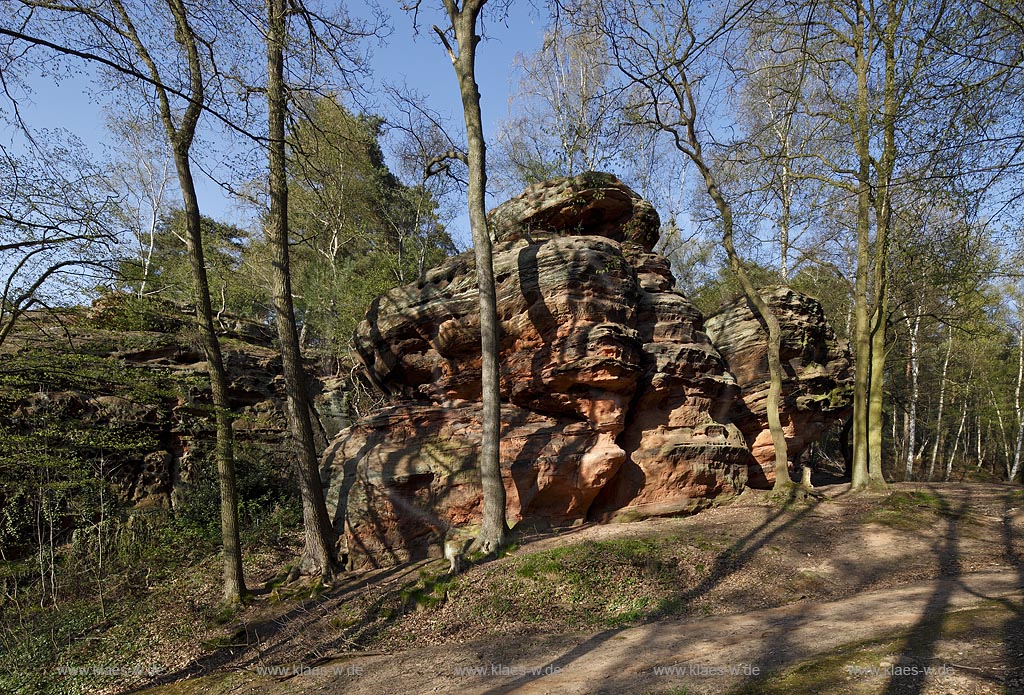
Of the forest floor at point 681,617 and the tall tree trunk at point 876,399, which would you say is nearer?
the forest floor at point 681,617

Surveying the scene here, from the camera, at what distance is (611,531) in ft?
29.9

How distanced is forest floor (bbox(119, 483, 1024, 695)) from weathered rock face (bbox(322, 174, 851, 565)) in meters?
0.96

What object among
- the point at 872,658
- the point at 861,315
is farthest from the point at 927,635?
the point at 861,315

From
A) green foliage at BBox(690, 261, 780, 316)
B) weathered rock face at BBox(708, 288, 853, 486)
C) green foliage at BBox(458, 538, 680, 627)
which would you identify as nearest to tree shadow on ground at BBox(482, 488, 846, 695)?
green foliage at BBox(458, 538, 680, 627)

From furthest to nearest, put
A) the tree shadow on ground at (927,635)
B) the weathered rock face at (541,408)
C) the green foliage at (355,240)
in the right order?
the green foliage at (355,240)
the weathered rock face at (541,408)
the tree shadow on ground at (927,635)

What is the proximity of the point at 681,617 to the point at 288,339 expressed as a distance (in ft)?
26.2

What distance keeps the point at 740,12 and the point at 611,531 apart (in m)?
7.80

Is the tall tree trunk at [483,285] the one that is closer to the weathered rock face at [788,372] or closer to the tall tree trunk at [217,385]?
the tall tree trunk at [217,385]

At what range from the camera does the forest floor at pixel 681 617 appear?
389 cm

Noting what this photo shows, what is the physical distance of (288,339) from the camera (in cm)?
962

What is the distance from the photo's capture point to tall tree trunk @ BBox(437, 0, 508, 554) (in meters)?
8.72

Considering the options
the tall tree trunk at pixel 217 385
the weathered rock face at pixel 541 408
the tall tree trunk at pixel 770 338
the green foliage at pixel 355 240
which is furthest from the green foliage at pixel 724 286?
the tall tree trunk at pixel 217 385

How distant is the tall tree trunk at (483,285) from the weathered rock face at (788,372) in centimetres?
746

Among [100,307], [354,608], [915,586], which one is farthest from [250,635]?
[915,586]
